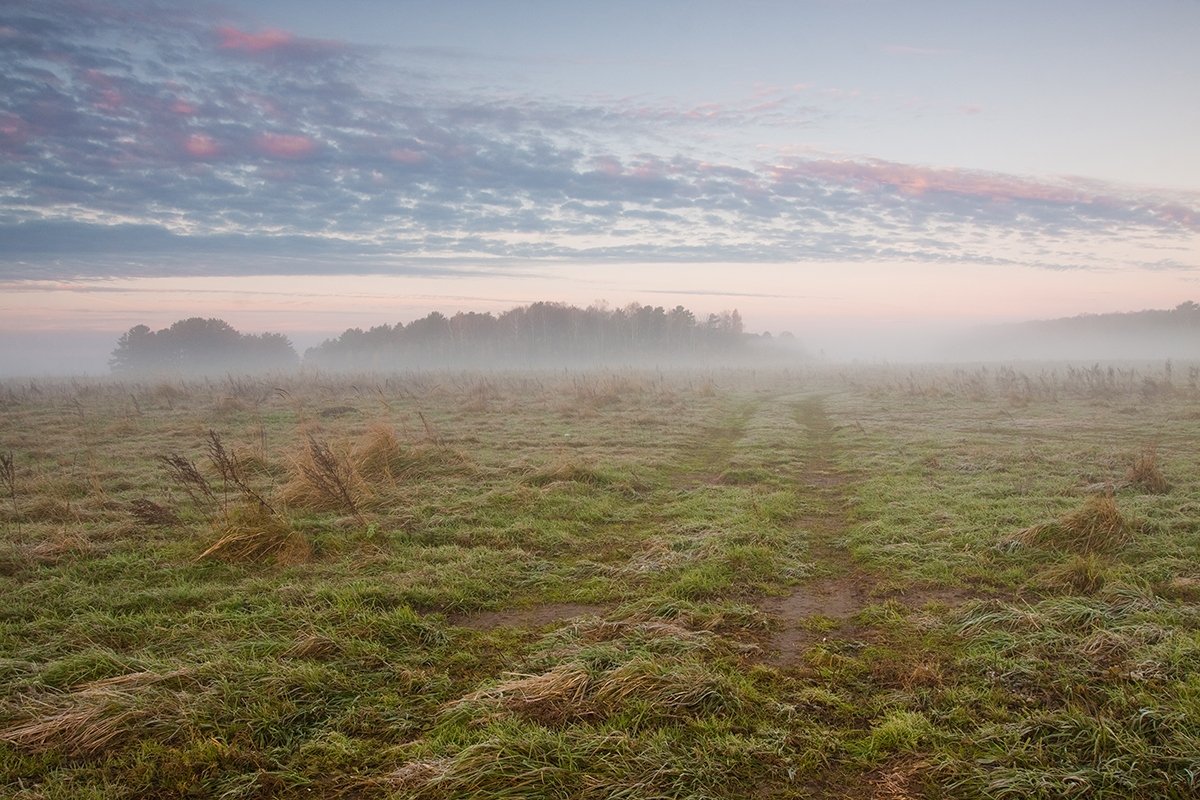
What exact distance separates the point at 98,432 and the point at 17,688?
16443 mm

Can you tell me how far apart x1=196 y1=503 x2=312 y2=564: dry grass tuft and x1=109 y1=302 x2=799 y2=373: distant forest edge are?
79511 mm

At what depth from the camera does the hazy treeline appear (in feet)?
296

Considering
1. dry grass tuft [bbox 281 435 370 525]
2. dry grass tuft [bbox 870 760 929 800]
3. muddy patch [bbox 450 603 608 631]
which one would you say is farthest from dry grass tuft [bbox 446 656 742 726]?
dry grass tuft [bbox 281 435 370 525]

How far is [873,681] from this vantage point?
15.3 feet

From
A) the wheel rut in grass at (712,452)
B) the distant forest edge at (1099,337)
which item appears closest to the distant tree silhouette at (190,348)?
the wheel rut in grass at (712,452)

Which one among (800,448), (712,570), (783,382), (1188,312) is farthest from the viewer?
(1188,312)

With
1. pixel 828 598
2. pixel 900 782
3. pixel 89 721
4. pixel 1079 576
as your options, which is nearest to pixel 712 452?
pixel 828 598

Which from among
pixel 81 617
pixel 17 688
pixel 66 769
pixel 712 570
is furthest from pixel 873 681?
pixel 81 617

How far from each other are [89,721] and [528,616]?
11.3ft

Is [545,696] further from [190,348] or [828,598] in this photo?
[190,348]

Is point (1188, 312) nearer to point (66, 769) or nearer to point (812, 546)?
point (812, 546)

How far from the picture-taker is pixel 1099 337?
406 feet

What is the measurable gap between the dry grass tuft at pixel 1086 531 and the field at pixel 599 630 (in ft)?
0.11

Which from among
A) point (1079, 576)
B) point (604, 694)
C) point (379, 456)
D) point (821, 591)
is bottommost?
point (821, 591)
